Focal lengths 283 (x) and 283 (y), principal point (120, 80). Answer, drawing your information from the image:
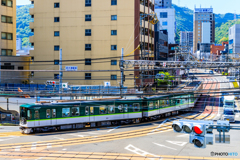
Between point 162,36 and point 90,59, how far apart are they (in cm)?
3201

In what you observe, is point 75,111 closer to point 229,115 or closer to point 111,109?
point 111,109

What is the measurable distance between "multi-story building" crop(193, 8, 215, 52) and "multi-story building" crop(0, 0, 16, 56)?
14883 centimetres

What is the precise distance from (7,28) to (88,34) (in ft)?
43.3

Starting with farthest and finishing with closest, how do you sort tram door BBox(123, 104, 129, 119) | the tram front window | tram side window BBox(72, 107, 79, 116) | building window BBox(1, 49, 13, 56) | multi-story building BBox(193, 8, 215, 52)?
multi-story building BBox(193, 8, 215, 52) < building window BBox(1, 49, 13, 56) < tram door BBox(123, 104, 129, 119) < tram side window BBox(72, 107, 79, 116) < the tram front window

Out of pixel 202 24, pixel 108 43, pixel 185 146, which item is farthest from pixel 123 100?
pixel 202 24

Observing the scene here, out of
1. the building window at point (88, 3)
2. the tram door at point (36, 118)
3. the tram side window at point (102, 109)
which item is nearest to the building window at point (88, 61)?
the building window at point (88, 3)

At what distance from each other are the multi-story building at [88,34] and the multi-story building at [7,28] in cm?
362

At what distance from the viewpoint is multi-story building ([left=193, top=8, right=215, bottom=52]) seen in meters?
178

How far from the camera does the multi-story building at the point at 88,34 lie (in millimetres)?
42094

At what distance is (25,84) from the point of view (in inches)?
1706

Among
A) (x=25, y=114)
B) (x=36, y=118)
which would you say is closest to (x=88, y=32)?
(x=25, y=114)

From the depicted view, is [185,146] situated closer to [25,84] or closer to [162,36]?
[25,84]

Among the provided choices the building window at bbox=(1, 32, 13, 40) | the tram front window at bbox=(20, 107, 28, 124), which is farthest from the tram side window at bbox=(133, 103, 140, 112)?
the building window at bbox=(1, 32, 13, 40)

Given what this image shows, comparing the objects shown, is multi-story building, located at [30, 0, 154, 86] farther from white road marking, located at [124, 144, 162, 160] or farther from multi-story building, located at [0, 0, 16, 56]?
white road marking, located at [124, 144, 162, 160]
